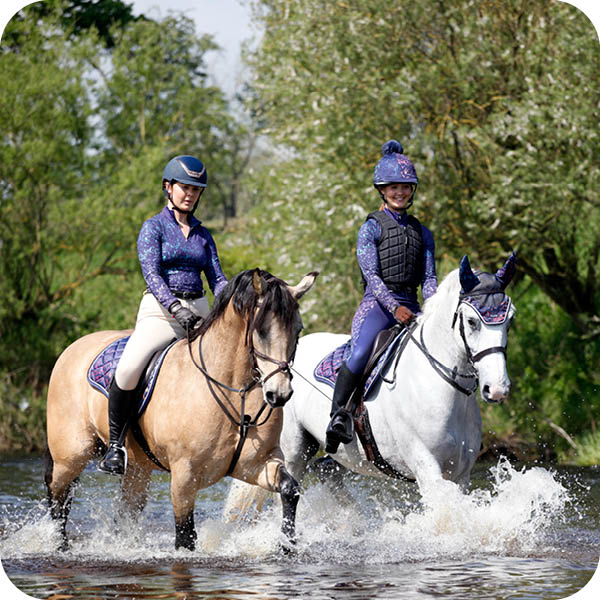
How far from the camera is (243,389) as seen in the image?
7324 millimetres

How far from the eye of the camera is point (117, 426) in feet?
26.1

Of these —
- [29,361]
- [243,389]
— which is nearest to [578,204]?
[243,389]

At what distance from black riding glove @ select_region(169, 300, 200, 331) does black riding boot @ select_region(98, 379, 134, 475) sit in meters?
0.82

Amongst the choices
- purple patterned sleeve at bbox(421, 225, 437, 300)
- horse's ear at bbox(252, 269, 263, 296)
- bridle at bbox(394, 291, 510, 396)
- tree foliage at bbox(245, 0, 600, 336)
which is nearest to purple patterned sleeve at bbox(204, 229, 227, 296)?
horse's ear at bbox(252, 269, 263, 296)

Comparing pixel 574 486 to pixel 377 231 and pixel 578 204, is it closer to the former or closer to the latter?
pixel 578 204

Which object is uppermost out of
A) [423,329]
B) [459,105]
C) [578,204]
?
[459,105]

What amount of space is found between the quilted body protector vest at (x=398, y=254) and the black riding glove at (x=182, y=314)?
1922mm

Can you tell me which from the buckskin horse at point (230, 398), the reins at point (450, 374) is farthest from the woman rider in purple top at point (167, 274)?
the reins at point (450, 374)

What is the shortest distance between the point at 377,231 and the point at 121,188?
1341 cm

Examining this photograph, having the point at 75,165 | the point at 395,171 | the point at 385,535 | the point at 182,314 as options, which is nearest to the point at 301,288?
the point at 182,314

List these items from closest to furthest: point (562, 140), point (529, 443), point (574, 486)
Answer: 1. point (574, 486)
2. point (562, 140)
3. point (529, 443)

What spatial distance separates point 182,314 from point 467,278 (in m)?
2.16

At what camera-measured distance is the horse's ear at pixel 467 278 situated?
7.54 meters

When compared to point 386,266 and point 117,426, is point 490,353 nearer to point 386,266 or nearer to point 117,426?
point 386,266
